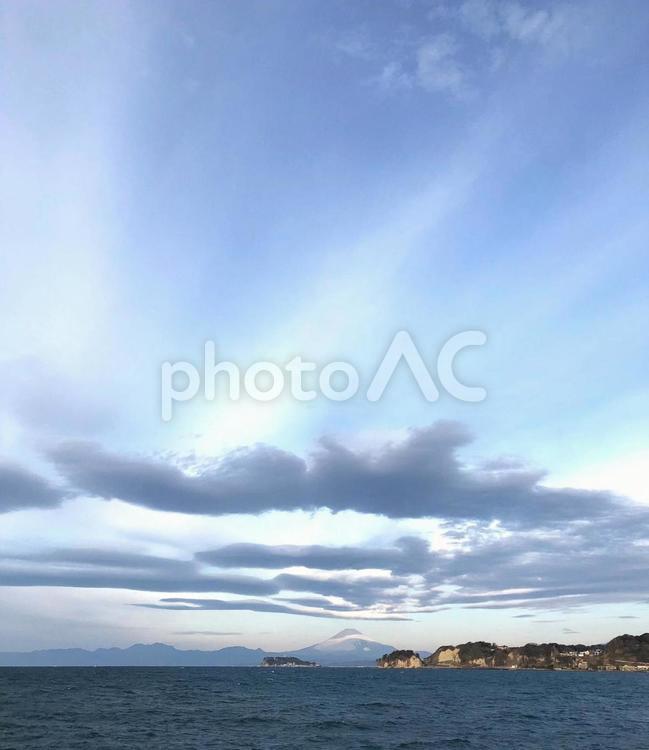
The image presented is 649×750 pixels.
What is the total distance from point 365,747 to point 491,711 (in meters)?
57.3

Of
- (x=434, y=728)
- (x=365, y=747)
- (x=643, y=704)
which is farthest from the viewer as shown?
(x=643, y=704)

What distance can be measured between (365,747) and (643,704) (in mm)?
96118

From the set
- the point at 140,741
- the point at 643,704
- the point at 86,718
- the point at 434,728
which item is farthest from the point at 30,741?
the point at 643,704

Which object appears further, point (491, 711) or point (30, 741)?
point (491, 711)

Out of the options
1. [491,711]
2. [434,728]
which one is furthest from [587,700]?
[434,728]

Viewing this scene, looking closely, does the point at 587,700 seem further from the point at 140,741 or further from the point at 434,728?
the point at 140,741

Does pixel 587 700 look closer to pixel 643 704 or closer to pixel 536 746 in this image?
pixel 643 704

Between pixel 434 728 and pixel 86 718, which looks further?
pixel 86 718

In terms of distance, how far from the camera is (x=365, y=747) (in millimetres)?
63688

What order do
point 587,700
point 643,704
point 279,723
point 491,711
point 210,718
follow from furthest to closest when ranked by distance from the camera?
point 587,700 → point 643,704 → point 491,711 → point 210,718 → point 279,723

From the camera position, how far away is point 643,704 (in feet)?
420

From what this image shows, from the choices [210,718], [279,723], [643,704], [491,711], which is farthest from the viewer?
[643,704]

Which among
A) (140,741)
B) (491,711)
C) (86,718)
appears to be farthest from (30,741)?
(491,711)

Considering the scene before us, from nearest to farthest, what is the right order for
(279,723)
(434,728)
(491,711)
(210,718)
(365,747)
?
(365,747) → (434,728) → (279,723) → (210,718) → (491,711)
